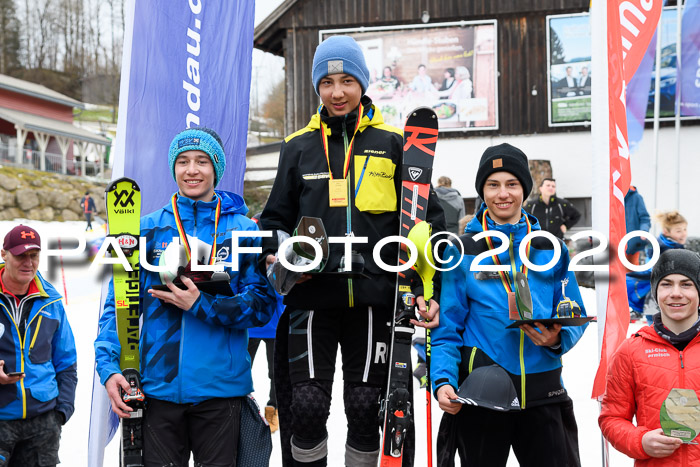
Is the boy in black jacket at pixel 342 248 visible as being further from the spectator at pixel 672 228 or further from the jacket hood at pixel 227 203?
the spectator at pixel 672 228

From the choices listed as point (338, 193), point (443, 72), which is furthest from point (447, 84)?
point (338, 193)

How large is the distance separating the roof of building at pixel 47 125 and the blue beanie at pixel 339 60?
1565 inches

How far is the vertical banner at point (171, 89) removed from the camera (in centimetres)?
326

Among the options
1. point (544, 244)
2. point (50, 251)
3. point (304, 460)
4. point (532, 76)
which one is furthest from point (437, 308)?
point (532, 76)

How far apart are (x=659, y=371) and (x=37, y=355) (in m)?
2.59

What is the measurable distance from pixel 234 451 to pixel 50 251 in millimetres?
1353

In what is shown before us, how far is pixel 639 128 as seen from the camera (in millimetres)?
5840

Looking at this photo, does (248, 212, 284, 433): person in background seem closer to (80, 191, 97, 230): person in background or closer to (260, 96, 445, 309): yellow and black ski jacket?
(260, 96, 445, 309): yellow and black ski jacket

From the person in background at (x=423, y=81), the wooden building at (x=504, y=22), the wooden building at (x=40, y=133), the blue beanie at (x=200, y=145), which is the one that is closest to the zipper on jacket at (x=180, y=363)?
the blue beanie at (x=200, y=145)

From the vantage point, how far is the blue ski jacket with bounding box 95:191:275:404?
8.37 feet

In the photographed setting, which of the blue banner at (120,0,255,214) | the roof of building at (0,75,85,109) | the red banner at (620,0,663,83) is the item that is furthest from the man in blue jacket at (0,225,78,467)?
the roof of building at (0,75,85,109)

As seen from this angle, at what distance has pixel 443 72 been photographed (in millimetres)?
16859

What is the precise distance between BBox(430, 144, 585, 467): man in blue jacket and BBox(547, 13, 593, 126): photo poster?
49.1 ft

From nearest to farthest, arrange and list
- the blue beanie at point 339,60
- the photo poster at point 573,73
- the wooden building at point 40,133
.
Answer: the blue beanie at point 339,60, the photo poster at point 573,73, the wooden building at point 40,133
